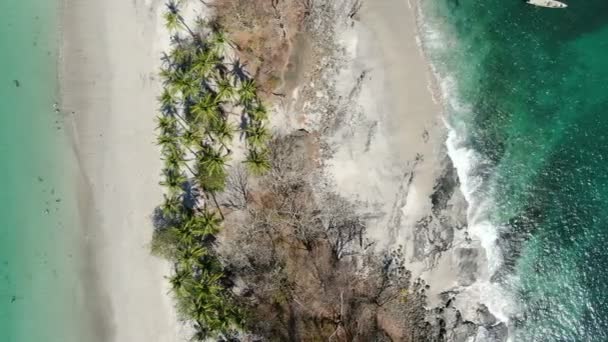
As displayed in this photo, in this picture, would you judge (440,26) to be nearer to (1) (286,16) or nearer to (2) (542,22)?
(2) (542,22)

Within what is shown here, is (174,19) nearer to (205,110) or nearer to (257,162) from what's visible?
(205,110)

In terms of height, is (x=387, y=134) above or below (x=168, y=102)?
below

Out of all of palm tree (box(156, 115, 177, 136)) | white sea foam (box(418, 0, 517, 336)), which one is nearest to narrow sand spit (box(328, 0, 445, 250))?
white sea foam (box(418, 0, 517, 336))

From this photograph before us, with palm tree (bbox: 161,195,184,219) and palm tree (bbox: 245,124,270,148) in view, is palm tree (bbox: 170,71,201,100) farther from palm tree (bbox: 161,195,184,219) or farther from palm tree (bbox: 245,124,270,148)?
palm tree (bbox: 161,195,184,219)

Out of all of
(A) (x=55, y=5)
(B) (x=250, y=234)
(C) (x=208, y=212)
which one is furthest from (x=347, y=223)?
(A) (x=55, y=5)

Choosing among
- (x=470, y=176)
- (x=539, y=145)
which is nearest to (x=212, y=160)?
(x=470, y=176)

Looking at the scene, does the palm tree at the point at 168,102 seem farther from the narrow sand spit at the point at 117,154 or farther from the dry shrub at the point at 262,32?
the dry shrub at the point at 262,32
